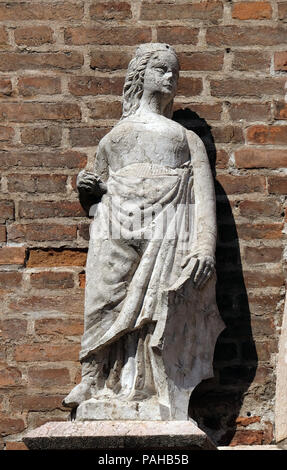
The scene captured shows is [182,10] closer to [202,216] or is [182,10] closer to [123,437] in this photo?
[202,216]

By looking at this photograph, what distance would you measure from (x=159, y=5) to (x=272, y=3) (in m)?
0.51

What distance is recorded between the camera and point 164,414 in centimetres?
472

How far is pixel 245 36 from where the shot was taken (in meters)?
5.66

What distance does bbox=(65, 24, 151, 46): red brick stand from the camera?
222 inches

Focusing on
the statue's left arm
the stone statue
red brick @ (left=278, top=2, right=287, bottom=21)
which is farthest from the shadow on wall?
red brick @ (left=278, top=2, right=287, bottom=21)

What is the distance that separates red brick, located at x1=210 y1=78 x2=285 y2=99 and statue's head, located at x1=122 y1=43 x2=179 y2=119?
359 millimetres

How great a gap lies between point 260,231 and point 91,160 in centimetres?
79

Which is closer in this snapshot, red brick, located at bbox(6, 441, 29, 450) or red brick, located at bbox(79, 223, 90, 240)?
red brick, located at bbox(6, 441, 29, 450)

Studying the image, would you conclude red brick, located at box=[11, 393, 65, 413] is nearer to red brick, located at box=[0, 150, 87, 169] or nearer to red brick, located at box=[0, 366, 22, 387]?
red brick, located at box=[0, 366, 22, 387]

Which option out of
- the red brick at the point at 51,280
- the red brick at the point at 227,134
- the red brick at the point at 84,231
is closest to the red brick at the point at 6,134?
the red brick at the point at 84,231

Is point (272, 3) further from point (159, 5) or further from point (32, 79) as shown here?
point (32, 79)

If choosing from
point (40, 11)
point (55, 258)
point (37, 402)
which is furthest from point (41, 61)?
point (37, 402)

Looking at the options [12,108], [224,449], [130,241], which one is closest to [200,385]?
[224,449]

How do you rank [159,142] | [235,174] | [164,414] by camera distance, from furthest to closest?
[235,174], [159,142], [164,414]
